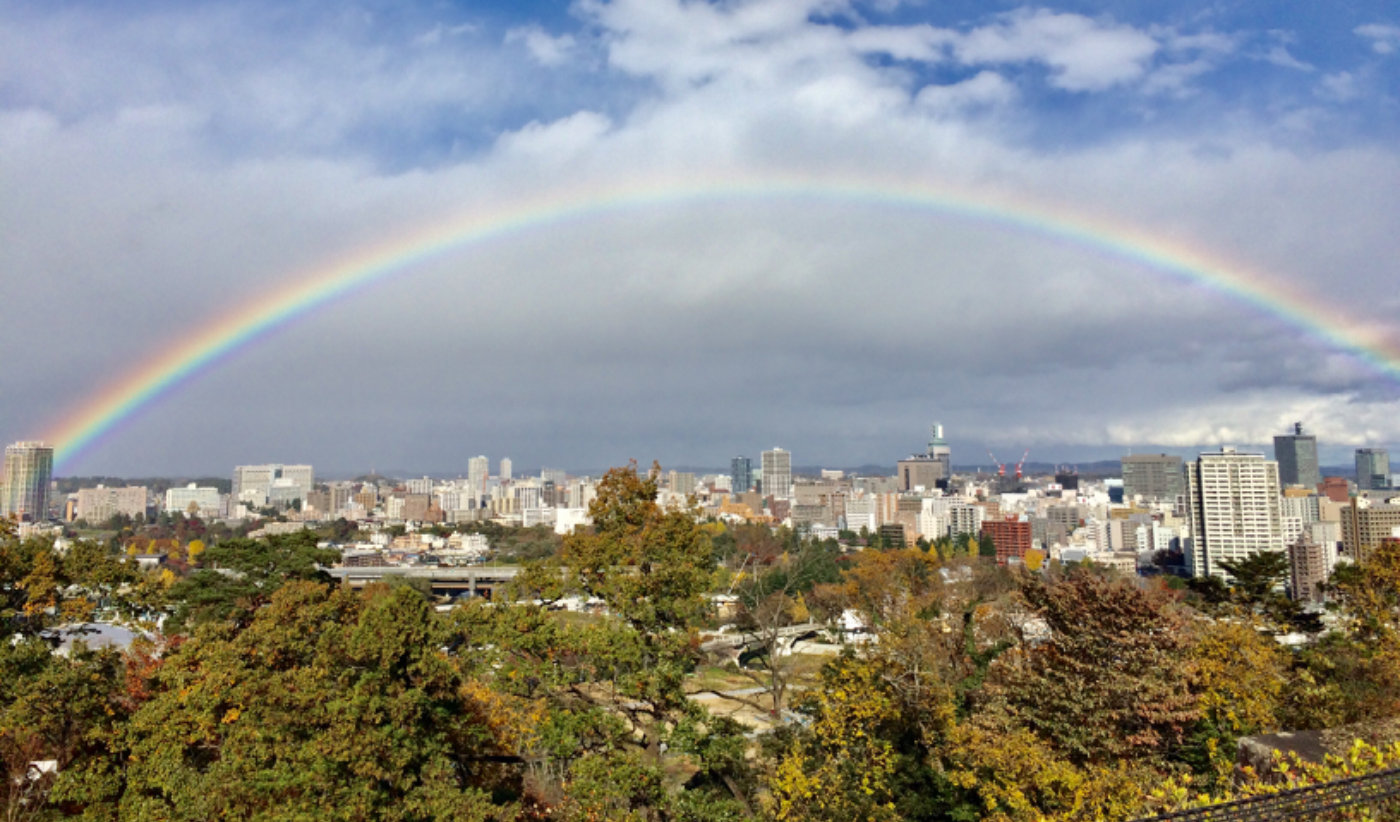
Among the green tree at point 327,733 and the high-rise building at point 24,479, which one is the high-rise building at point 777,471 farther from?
the green tree at point 327,733

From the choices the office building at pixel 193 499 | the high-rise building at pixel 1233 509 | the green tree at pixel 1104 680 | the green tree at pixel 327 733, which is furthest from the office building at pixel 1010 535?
the office building at pixel 193 499

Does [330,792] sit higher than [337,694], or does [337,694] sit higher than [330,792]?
[337,694]

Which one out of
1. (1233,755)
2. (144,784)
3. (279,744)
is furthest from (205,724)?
(1233,755)

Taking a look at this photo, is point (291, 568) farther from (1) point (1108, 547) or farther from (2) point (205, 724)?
(1) point (1108, 547)

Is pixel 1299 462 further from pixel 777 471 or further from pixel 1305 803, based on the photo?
pixel 1305 803

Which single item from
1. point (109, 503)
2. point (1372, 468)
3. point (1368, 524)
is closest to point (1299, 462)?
point (1372, 468)

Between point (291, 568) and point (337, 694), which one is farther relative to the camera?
point (291, 568)

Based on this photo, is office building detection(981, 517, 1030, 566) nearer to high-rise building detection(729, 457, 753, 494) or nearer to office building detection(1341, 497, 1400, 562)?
office building detection(1341, 497, 1400, 562)
